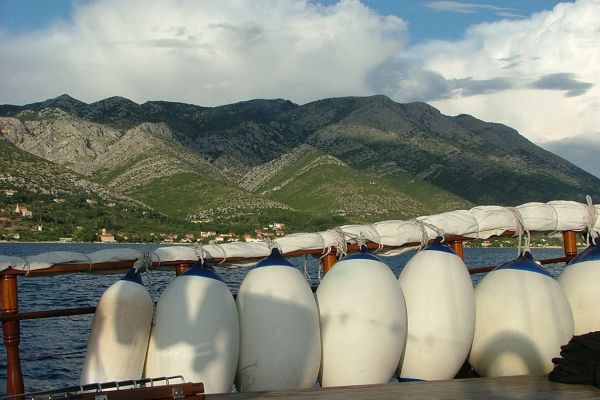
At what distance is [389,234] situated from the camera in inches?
288

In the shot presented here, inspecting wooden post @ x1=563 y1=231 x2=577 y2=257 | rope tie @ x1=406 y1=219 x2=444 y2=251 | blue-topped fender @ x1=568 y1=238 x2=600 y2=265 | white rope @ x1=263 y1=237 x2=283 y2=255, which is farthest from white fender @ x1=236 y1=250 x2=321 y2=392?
wooden post @ x1=563 y1=231 x2=577 y2=257

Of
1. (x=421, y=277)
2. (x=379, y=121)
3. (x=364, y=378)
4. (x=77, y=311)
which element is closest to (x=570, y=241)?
(x=421, y=277)

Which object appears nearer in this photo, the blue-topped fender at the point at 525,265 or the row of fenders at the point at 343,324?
the row of fenders at the point at 343,324

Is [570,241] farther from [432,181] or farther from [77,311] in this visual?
[432,181]

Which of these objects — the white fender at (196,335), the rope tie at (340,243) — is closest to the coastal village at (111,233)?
the rope tie at (340,243)

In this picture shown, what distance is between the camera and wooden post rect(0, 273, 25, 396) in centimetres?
554

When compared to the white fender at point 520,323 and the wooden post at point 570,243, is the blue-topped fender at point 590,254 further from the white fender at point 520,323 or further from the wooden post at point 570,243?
the wooden post at point 570,243

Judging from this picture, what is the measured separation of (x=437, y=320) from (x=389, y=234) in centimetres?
98

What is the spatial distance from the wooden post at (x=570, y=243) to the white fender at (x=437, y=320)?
1.87 meters

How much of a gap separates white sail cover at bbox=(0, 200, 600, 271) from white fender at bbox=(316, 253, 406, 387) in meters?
0.63

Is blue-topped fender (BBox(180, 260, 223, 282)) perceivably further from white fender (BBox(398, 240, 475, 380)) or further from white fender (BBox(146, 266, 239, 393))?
white fender (BBox(398, 240, 475, 380))

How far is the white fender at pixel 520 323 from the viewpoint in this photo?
6602 mm

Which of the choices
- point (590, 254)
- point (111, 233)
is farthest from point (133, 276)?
point (111, 233)

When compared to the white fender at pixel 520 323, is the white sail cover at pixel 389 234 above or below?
above
